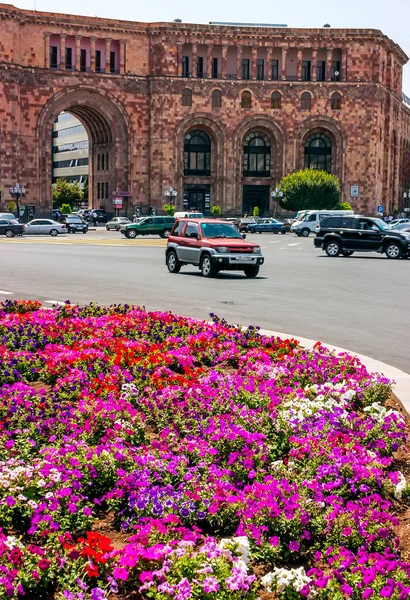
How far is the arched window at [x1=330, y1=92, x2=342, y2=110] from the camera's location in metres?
83.7

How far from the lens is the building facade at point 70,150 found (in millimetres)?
136500

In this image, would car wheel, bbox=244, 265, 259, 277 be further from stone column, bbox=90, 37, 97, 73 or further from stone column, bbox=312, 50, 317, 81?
stone column, bbox=312, 50, 317, 81

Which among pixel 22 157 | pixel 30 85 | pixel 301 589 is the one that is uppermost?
pixel 30 85

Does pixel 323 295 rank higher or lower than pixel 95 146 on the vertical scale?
lower

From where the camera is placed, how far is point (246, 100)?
82625 millimetres

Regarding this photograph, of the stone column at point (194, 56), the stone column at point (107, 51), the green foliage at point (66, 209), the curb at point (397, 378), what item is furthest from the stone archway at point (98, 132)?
the curb at point (397, 378)

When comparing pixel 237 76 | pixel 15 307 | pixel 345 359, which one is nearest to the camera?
pixel 345 359

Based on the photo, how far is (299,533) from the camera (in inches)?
179

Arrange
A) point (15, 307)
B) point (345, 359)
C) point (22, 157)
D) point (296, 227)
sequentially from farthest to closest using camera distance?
1. point (22, 157)
2. point (296, 227)
3. point (15, 307)
4. point (345, 359)

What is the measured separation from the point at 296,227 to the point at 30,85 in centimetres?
3008

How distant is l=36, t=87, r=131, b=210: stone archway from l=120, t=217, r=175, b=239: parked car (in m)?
23.9

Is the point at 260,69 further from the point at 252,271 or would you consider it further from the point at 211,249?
the point at 211,249

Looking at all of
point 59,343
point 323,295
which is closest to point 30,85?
point 323,295

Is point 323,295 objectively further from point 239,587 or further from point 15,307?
point 239,587
